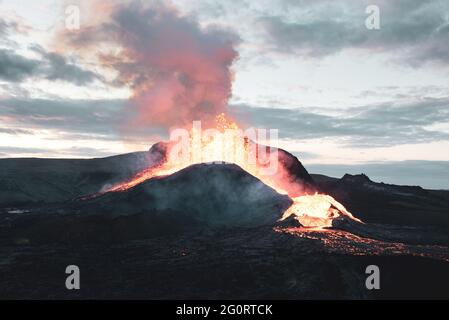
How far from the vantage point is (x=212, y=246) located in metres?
40.0

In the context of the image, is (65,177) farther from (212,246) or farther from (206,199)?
(212,246)

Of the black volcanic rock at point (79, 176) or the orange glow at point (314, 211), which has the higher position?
the black volcanic rock at point (79, 176)

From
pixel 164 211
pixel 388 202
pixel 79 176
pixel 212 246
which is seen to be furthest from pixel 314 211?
pixel 79 176

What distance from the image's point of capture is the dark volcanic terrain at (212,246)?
2941 cm

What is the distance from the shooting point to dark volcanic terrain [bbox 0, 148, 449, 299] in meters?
29.4

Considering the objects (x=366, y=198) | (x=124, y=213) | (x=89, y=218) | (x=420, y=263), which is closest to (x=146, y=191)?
(x=124, y=213)

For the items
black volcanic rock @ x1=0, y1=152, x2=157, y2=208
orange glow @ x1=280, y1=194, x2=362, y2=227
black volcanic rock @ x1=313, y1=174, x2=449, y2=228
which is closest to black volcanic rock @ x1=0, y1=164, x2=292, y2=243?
orange glow @ x1=280, y1=194, x2=362, y2=227

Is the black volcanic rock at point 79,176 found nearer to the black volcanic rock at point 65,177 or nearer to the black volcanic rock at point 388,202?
the black volcanic rock at point 65,177

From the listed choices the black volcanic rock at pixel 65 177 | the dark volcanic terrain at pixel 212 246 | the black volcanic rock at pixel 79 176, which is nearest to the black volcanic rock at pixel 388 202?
the dark volcanic terrain at pixel 212 246

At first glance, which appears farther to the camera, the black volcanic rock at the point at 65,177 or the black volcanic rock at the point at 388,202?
the black volcanic rock at the point at 65,177
